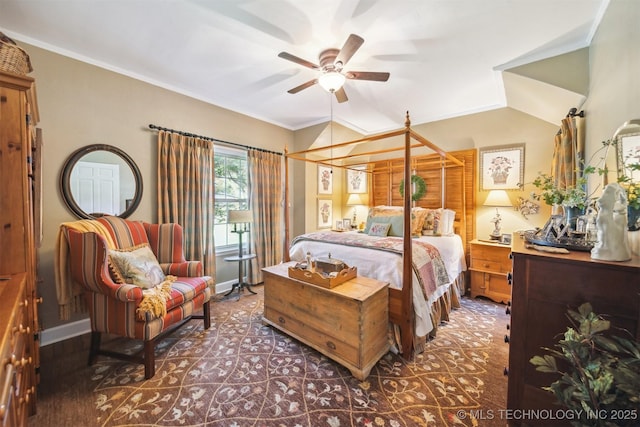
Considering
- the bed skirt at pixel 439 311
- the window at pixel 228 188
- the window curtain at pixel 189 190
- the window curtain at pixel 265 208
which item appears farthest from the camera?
the window curtain at pixel 265 208

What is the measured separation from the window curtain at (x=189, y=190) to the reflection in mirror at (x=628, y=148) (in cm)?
374

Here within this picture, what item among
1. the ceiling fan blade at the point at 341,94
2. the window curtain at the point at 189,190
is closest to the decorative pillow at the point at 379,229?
the ceiling fan blade at the point at 341,94

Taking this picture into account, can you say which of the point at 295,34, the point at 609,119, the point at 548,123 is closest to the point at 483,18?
the point at 609,119

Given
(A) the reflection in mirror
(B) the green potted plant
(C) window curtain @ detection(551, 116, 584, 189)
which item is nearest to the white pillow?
(C) window curtain @ detection(551, 116, 584, 189)

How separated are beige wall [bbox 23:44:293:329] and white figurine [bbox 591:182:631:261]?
148 inches

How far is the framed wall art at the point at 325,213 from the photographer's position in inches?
183

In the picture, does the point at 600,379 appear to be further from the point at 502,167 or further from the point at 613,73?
the point at 502,167

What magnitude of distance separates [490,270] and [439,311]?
1.20 m

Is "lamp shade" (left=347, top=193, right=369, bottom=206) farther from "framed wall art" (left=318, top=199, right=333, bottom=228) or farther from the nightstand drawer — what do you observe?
the nightstand drawer

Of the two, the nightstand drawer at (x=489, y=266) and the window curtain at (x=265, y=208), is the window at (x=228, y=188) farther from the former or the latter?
the nightstand drawer at (x=489, y=266)

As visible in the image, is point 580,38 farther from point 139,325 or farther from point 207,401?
point 139,325

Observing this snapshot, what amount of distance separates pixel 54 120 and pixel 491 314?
501cm

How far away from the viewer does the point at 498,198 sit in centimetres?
329

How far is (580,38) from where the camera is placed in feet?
6.61
